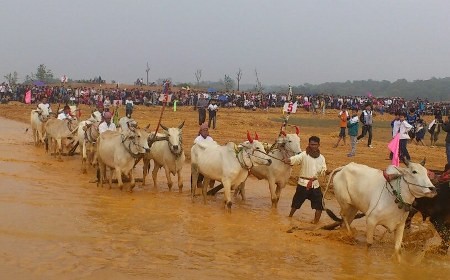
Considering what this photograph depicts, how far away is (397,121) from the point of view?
1636cm

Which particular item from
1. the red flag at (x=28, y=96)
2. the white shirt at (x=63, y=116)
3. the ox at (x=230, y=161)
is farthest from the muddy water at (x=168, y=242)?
the red flag at (x=28, y=96)

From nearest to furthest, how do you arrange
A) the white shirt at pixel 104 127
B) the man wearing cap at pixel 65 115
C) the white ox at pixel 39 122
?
the white shirt at pixel 104 127 → the man wearing cap at pixel 65 115 → the white ox at pixel 39 122

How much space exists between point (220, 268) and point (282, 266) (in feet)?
2.88

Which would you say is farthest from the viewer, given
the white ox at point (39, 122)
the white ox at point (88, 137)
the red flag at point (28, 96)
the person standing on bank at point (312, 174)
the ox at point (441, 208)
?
the red flag at point (28, 96)

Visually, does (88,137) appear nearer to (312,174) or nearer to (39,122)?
(39,122)

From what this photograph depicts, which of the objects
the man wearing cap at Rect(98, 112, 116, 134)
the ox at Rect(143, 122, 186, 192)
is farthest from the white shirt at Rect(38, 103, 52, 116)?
the ox at Rect(143, 122, 186, 192)

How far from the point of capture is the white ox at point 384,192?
7668 millimetres

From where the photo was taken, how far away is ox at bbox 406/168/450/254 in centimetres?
833

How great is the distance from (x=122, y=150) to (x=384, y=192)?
6.34 meters

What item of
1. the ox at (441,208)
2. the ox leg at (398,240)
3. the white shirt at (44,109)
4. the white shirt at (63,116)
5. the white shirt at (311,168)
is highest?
the white shirt at (44,109)

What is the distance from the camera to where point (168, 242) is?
8.58 meters

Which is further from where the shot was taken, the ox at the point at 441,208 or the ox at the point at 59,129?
the ox at the point at 59,129

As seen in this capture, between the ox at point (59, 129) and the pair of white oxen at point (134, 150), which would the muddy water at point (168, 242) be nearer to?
the pair of white oxen at point (134, 150)

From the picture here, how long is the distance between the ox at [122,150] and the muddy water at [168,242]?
55cm
